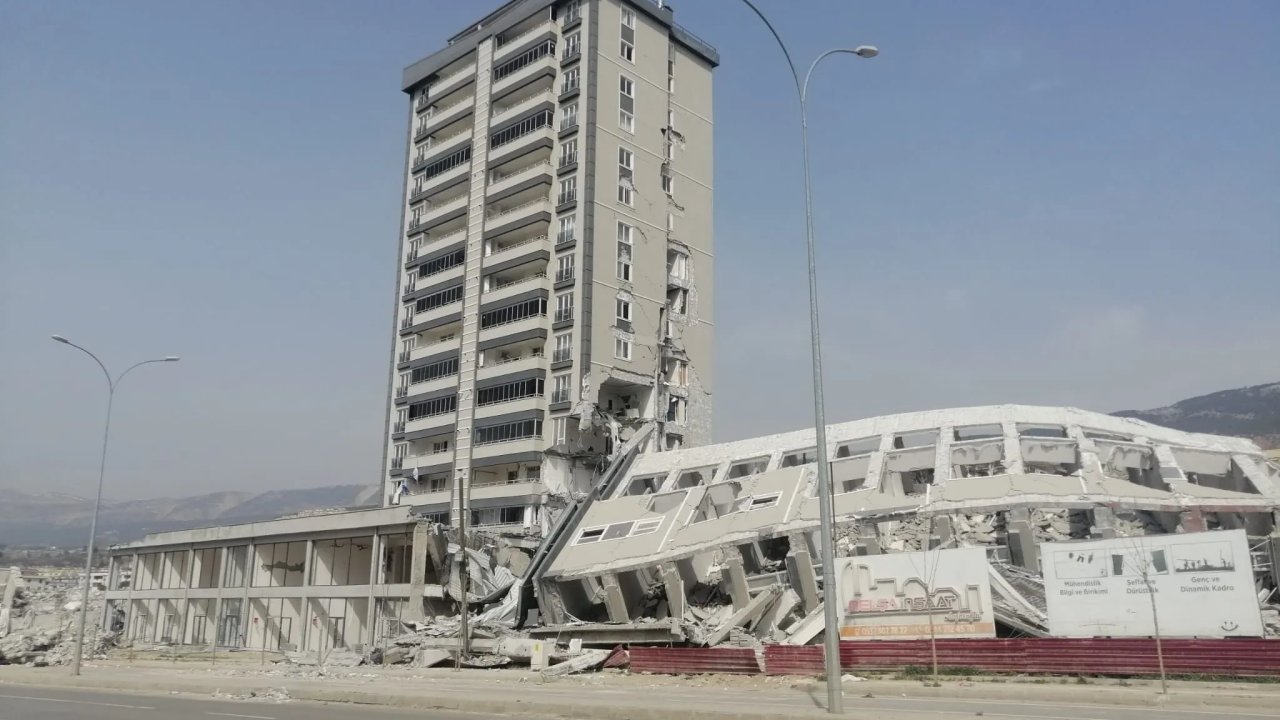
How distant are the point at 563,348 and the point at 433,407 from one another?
46.2ft

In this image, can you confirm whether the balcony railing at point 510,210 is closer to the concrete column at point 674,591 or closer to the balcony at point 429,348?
the balcony at point 429,348

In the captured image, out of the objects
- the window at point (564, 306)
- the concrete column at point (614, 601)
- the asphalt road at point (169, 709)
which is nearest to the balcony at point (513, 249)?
the window at point (564, 306)

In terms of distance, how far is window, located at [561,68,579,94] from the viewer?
2790 inches

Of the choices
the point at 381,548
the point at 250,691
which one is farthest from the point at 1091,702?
the point at 381,548

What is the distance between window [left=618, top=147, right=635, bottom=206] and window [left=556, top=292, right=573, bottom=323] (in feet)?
27.5

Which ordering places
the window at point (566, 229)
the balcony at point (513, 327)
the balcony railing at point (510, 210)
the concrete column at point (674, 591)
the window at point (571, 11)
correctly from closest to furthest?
the concrete column at point (674, 591), the balcony at point (513, 327), the window at point (566, 229), the balcony railing at point (510, 210), the window at point (571, 11)

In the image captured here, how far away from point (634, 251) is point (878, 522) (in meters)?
37.1

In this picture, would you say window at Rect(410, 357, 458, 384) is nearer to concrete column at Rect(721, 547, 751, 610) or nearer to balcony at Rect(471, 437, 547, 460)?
balcony at Rect(471, 437, 547, 460)

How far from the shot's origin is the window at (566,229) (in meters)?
68.6

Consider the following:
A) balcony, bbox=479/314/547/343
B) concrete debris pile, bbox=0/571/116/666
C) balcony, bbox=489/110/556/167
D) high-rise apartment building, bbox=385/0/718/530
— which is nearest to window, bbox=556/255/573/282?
high-rise apartment building, bbox=385/0/718/530

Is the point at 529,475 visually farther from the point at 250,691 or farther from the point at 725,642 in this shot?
the point at 250,691

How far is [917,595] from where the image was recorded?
27.0 m

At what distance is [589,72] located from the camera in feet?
230

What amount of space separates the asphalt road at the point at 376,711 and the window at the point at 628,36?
56899 mm
